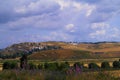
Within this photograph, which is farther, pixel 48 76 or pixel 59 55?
pixel 59 55

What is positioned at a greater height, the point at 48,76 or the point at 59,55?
the point at 48,76

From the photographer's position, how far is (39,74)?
16000mm

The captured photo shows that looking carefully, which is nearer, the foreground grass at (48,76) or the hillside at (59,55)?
the foreground grass at (48,76)

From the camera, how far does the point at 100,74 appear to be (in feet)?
51.0

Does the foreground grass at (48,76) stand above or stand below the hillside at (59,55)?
above

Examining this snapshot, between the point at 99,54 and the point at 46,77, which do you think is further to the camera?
the point at 99,54

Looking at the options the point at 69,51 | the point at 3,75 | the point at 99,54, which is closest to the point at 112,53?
the point at 99,54

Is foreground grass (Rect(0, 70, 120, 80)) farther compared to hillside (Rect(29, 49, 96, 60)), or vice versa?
hillside (Rect(29, 49, 96, 60))

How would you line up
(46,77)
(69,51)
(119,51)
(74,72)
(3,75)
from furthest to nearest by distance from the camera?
(119,51) → (69,51) → (3,75) → (46,77) → (74,72)

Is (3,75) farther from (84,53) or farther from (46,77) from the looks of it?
(84,53)

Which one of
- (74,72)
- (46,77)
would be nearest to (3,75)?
(46,77)

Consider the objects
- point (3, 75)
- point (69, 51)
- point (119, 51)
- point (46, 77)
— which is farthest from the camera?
point (119, 51)

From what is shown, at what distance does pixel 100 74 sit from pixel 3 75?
4379mm

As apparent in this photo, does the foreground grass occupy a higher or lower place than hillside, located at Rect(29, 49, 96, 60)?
higher
